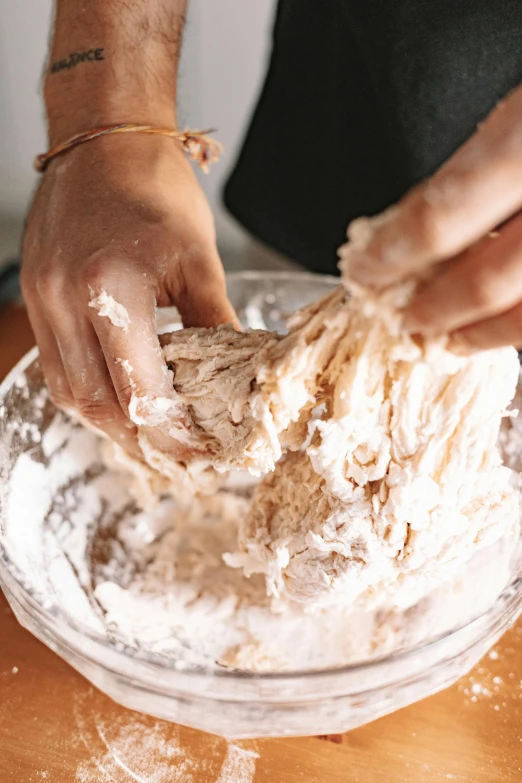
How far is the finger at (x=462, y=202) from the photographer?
363 mm

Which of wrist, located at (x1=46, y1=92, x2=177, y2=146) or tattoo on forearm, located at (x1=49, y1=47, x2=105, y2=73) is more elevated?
tattoo on forearm, located at (x1=49, y1=47, x2=105, y2=73)

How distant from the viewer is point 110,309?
0.67 meters

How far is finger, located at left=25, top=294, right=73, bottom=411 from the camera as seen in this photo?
78 centimetres

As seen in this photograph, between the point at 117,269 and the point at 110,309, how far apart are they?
4 centimetres

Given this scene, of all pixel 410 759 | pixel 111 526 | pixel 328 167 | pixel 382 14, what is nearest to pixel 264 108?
pixel 328 167

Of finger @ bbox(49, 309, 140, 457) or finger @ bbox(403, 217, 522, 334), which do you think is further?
finger @ bbox(49, 309, 140, 457)

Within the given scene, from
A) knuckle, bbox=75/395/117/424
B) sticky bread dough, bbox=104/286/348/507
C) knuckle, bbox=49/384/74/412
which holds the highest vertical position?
sticky bread dough, bbox=104/286/348/507

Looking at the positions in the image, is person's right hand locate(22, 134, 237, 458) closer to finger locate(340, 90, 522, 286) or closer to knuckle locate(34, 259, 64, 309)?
knuckle locate(34, 259, 64, 309)

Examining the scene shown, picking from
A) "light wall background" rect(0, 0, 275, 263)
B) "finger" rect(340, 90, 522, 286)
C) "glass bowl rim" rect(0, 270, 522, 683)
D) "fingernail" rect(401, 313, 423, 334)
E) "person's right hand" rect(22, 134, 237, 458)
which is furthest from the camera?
"light wall background" rect(0, 0, 275, 263)

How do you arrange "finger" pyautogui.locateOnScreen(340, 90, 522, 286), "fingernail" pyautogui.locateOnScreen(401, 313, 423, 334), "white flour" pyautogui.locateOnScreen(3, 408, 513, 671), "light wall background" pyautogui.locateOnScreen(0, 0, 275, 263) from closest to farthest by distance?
1. "finger" pyautogui.locateOnScreen(340, 90, 522, 286)
2. "fingernail" pyautogui.locateOnScreen(401, 313, 423, 334)
3. "white flour" pyautogui.locateOnScreen(3, 408, 513, 671)
4. "light wall background" pyautogui.locateOnScreen(0, 0, 275, 263)

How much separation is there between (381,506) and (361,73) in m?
0.66

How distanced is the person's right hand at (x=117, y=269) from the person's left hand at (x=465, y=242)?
299 millimetres

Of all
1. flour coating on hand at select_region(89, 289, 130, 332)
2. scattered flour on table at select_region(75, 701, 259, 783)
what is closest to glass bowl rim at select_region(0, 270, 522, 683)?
scattered flour on table at select_region(75, 701, 259, 783)

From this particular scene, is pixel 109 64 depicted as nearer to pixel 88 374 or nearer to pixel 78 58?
pixel 78 58
